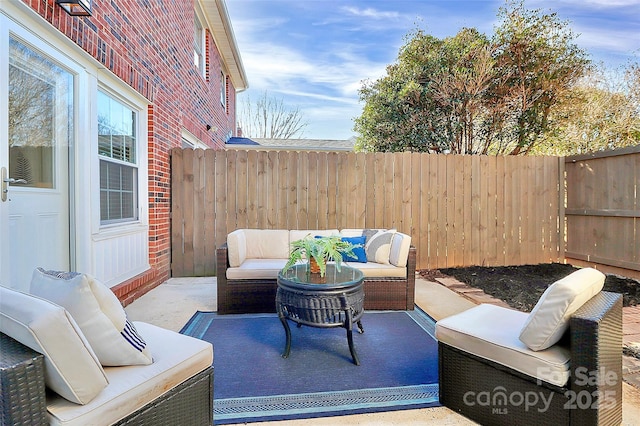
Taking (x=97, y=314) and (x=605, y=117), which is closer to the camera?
(x=97, y=314)

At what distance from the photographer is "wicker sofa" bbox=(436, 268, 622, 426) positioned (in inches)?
62.7

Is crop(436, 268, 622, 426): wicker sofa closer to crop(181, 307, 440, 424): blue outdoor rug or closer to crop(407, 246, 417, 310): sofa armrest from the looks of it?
crop(181, 307, 440, 424): blue outdoor rug

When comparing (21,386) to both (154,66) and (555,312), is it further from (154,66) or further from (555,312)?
(154,66)

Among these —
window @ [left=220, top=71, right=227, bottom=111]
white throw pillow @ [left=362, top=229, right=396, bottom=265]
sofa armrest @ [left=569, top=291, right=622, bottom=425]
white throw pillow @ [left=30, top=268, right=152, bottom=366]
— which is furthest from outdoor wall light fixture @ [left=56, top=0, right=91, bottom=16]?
window @ [left=220, top=71, right=227, bottom=111]

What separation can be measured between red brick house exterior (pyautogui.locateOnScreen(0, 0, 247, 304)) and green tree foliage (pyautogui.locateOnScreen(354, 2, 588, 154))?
4292 millimetres

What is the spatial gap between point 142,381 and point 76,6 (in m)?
3.09

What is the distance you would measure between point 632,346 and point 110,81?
211 inches

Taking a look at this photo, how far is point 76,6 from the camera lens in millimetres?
2932

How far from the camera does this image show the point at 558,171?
241 inches

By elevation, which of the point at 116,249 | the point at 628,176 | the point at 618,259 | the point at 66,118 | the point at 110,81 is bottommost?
the point at 618,259

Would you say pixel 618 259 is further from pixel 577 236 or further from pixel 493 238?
pixel 493 238

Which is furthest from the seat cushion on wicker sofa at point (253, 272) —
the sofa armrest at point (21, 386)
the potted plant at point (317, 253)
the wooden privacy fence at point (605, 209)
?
the wooden privacy fence at point (605, 209)

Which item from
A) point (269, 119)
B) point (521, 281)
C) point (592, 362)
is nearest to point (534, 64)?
point (521, 281)

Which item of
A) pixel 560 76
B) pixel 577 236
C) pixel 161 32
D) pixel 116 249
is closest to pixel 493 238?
pixel 577 236
